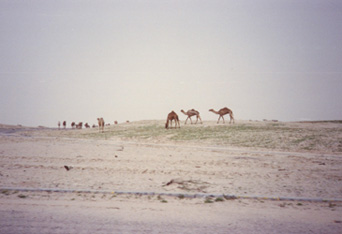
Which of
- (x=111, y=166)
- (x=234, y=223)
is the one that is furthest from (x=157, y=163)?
(x=234, y=223)

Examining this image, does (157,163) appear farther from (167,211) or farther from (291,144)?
(291,144)

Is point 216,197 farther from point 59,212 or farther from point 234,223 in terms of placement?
point 59,212

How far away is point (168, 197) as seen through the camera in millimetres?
7504

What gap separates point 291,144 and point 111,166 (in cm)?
1666

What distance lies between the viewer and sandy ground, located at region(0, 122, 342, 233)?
17.5 ft

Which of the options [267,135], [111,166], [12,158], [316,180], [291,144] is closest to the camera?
[316,180]

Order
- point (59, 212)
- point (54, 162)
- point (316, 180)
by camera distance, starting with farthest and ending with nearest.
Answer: point (54, 162) → point (316, 180) → point (59, 212)

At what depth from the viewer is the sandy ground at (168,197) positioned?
5336 millimetres

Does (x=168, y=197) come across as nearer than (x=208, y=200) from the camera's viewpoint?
No

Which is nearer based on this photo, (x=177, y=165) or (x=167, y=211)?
(x=167, y=211)

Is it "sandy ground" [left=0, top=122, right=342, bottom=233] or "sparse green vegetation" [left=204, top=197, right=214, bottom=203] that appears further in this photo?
"sparse green vegetation" [left=204, top=197, right=214, bottom=203]

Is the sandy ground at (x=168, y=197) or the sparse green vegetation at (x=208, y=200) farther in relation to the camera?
the sparse green vegetation at (x=208, y=200)

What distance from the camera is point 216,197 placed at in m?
7.56

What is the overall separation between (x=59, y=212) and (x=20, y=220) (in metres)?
0.86
